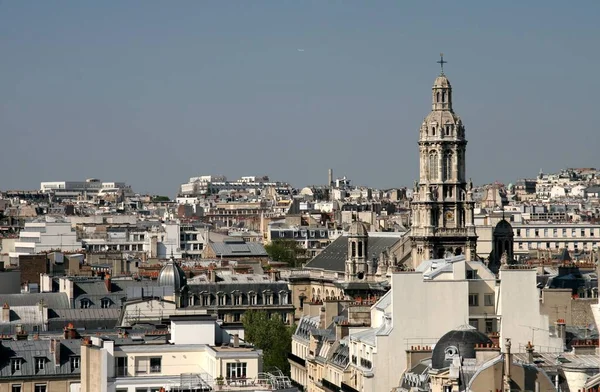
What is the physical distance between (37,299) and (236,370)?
34173 mm

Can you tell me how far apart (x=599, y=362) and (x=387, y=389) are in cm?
1424

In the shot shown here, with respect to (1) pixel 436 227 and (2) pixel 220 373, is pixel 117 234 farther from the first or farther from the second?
(2) pixel 220 373

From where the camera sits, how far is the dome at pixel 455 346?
46.5 meters

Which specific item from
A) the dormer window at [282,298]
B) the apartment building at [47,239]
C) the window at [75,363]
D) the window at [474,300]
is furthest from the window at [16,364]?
the apartment building at [47,239]

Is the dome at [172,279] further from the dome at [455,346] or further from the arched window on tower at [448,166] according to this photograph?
the dome at [455,346]

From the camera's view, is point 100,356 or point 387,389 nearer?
point 100,356

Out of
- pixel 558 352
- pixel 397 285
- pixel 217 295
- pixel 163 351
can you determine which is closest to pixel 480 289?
pixel 397 285

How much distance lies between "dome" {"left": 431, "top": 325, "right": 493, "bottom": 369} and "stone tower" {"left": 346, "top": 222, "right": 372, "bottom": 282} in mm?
63575

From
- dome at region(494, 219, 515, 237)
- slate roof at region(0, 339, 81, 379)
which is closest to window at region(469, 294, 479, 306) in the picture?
slate roof at region(0, 339, 81, 379)

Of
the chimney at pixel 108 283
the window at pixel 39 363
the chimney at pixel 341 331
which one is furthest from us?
the chimney at pixel 108 283

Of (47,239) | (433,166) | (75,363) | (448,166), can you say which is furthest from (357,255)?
(47,239)

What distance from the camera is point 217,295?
109312 mm

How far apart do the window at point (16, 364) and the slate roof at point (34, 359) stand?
61 mm

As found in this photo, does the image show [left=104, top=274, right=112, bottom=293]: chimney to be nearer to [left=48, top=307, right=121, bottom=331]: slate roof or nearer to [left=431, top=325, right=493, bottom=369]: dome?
[left=48, top=307, right=121, bottom=331]: slate roof
